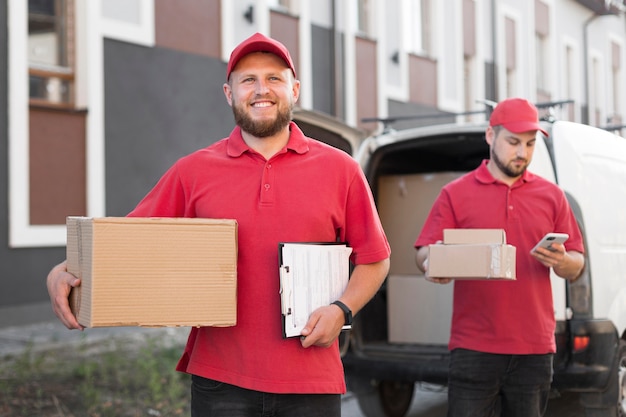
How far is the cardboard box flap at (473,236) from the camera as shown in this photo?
13.1 ft

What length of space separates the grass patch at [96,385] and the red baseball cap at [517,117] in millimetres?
2993

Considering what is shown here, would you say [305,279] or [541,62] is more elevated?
[541,62]

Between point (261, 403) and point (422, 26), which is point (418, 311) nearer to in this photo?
point (261, 403)

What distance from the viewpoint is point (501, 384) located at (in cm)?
419

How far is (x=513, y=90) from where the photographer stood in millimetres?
25922

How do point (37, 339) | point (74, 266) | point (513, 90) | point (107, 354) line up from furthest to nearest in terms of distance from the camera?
point (513, 90), point (37, 339), point (107, 354), point (74, 266)

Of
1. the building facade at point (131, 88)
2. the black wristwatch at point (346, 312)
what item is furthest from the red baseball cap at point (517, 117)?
the building facade at point (131, 88)

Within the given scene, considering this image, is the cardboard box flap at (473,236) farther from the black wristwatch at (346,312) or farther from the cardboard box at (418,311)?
the cardboard box at (418,311)

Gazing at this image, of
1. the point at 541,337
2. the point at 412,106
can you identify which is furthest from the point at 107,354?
the point at 412,106

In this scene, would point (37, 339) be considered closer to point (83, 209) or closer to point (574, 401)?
point (83, 209)

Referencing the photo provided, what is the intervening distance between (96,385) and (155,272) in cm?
449

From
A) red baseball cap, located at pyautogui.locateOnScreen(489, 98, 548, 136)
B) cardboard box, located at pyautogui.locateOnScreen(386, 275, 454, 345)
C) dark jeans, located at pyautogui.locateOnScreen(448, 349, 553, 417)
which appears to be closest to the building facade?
cardboard box, located at pyautogui.locateOnScreen(386, 275, 454, 345)

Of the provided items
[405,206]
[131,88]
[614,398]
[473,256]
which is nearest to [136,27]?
[131,88]

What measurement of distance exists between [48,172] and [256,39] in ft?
29.2
